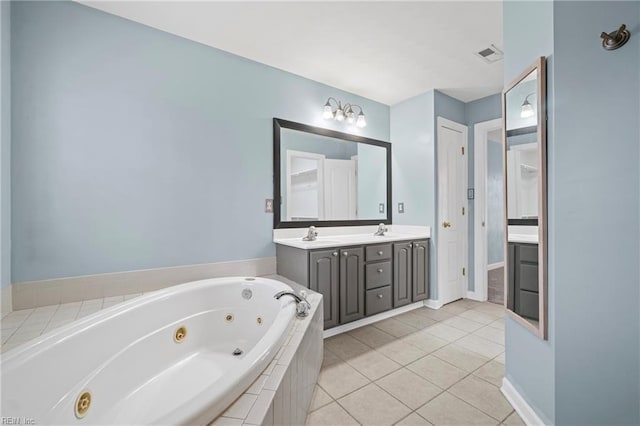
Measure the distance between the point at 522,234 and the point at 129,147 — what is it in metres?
2.54

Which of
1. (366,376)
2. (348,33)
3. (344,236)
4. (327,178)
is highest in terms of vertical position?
(348,33)

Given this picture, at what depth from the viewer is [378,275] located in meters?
2.58

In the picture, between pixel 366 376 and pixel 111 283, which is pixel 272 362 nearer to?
pixel 366 376

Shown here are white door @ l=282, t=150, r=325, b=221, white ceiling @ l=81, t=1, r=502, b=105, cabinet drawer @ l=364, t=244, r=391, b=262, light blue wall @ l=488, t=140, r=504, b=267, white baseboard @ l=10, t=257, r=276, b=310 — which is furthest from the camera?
light blue wall @ l=488, t=140, r=504, b=267

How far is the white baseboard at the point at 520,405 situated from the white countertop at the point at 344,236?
1.35m

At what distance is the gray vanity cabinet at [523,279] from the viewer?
1331mm

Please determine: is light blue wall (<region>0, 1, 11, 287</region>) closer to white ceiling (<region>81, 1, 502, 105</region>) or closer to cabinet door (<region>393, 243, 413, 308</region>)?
white ceiling (<region>81, 1, 502, 105</region>)

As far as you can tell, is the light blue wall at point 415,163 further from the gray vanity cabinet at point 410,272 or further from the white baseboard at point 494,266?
the white baseboard at point 494,266

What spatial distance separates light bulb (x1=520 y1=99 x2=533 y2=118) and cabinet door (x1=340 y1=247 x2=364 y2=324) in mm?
1509

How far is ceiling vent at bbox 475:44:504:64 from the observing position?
2270 millimetres

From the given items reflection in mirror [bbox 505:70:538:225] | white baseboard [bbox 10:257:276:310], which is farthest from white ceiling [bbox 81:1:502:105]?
white baseboard [bbox 10:257:276:310]

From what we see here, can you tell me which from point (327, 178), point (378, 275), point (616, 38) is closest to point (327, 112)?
point (327, 178)

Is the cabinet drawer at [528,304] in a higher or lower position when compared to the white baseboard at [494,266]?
A: higher

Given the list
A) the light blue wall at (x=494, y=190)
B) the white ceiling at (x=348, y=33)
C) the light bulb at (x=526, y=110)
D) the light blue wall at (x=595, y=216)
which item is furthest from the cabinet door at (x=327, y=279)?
the light blue wall at (x=494, y=190)
